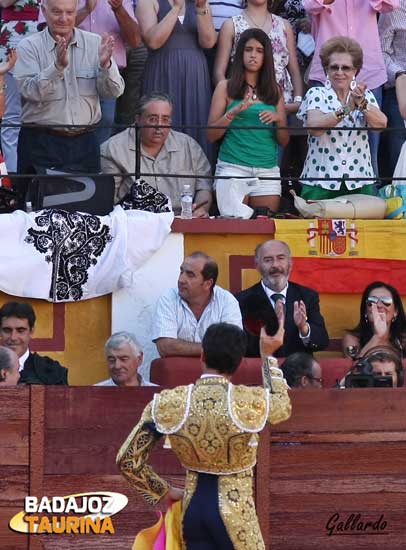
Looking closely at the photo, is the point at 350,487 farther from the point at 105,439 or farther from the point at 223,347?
the point at 223,347

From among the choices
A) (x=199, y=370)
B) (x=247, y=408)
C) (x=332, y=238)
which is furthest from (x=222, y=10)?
(x=247, y=408)

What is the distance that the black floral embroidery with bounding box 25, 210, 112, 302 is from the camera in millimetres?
8945

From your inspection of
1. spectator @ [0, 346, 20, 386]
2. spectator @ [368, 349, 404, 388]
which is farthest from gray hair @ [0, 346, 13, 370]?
spectator @ [368, 349, 404, 388]

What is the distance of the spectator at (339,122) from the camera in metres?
9.32

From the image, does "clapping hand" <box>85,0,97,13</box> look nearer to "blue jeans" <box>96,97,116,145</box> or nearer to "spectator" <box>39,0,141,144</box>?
"spectator" <box>39,0,141,144</box>

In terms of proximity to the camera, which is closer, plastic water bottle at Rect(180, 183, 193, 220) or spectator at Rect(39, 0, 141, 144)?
plastic water bottle at Rect(180, 183, 193, 220)

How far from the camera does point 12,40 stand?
32.1 ft

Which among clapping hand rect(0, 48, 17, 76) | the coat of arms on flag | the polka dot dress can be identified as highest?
clapping hand rect(0, 48, 17, 76)

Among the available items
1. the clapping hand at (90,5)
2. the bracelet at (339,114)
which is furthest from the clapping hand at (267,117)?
the clapping hand at (90,5)

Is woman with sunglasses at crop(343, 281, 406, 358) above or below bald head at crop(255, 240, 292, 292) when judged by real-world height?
below

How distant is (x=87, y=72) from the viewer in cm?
937

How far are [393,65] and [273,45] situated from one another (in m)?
0.72

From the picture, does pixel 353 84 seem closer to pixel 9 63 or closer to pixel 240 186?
pixel 240 186

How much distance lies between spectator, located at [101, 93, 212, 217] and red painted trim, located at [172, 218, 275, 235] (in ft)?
0.41
